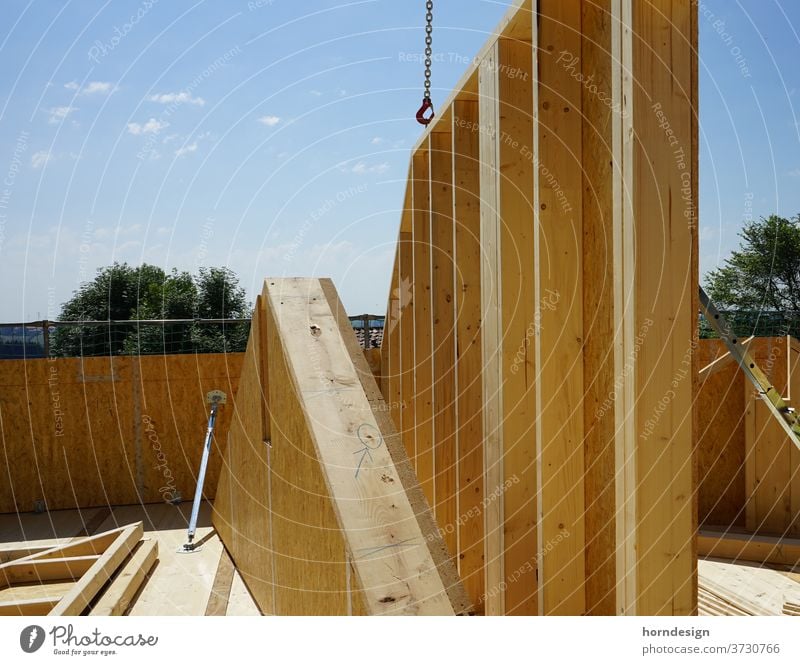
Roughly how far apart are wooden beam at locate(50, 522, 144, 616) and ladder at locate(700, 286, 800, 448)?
12.8ft

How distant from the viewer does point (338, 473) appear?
2.11m

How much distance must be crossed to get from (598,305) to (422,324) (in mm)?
1998

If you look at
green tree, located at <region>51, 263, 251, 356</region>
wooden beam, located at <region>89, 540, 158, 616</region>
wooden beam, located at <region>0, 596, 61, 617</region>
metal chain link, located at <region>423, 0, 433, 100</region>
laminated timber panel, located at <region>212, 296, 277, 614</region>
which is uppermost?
metal chain link, located at <region>423, 0, 433, 100</region>

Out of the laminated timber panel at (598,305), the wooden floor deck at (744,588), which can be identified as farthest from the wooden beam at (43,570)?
the wooden floor deck at (744,588)

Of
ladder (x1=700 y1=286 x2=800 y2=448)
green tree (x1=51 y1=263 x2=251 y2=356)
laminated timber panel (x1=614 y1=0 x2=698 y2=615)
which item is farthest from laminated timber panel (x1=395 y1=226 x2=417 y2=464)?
green tree (x1=51 y1=263 x2=251 y2=356)

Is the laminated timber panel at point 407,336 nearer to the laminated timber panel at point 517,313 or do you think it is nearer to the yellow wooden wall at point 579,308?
the yellow wooden wall at point 579,308

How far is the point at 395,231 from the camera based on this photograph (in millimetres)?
4844

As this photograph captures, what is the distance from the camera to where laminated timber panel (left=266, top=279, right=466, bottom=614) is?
1861mm

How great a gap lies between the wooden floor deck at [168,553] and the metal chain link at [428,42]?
3.77 meters

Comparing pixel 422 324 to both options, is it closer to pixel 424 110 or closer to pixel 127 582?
pixel 424 110

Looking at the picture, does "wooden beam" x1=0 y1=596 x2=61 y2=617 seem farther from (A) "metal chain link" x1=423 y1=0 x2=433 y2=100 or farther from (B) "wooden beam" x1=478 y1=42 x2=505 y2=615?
(A) "metal chain link" x1=423 y1=0 x2=433 y2=100

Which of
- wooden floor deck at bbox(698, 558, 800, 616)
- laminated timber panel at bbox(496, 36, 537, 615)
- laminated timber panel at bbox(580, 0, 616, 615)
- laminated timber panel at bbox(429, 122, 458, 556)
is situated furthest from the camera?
wooden floor deck at bbox(698, 558, 800, 616)

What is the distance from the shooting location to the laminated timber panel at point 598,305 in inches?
88.0

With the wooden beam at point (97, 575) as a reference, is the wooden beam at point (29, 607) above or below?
below
